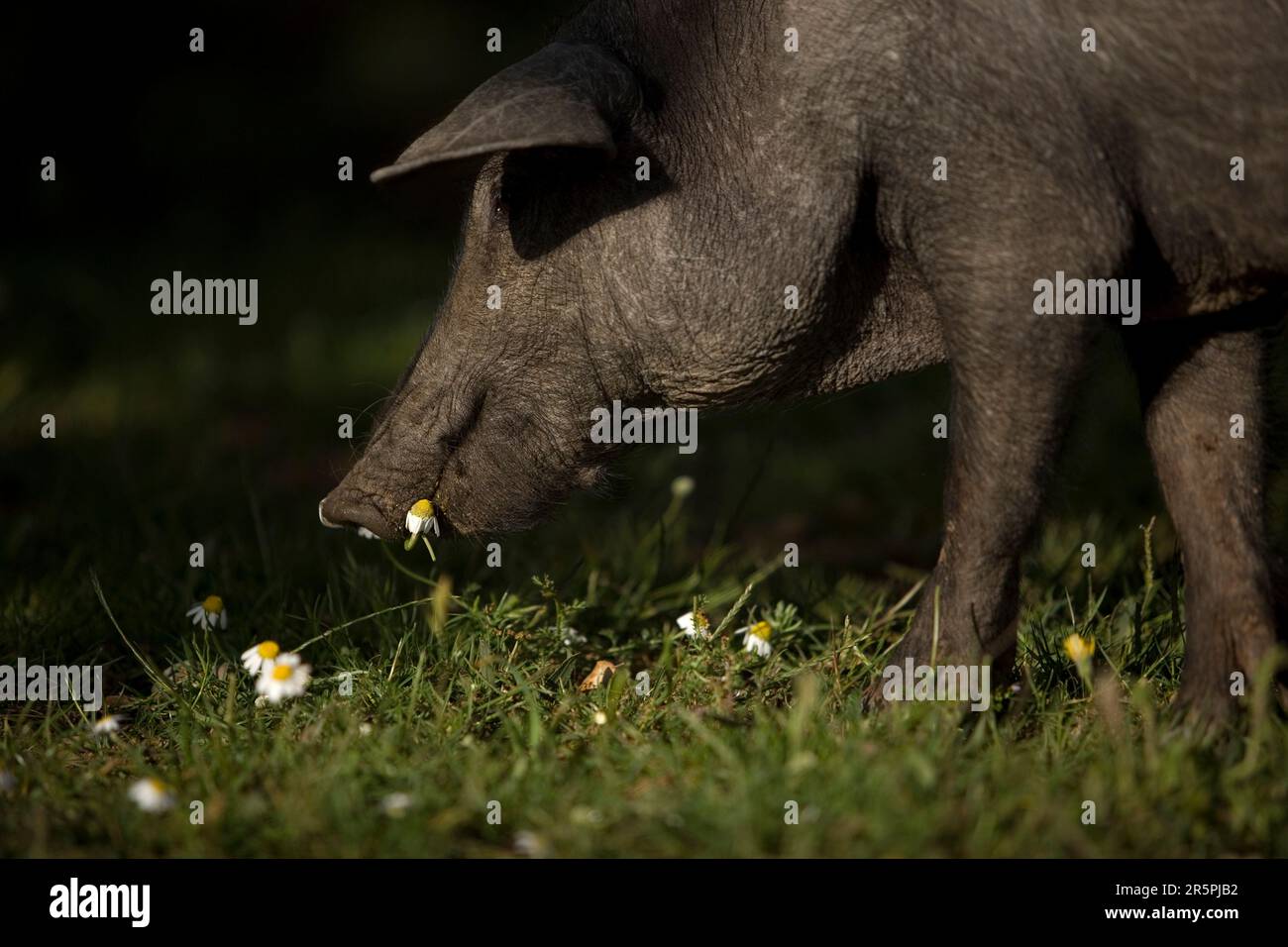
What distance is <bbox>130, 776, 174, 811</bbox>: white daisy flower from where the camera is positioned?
2939mm

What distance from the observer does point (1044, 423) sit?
10.5ft

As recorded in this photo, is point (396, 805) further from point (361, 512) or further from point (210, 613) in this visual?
point (210, 613)

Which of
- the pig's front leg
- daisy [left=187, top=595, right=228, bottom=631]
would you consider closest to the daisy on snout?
daisy [left=187, top=595, right=228, bottom=631]

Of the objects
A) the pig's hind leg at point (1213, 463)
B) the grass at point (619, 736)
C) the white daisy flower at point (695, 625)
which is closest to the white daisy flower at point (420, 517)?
the grass at point (619, 736)

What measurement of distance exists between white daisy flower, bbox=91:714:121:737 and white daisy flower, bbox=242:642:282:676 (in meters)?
0.32

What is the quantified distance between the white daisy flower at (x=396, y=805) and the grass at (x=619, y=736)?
0.01m

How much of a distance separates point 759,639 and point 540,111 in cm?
139

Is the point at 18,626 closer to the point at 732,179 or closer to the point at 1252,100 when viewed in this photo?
the point at 732,179

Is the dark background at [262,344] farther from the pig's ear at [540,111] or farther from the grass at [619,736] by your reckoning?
the grass at [619,736]

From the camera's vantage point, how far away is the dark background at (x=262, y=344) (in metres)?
4.96

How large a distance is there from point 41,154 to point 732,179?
742cm

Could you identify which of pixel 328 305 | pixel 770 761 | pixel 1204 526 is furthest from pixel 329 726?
pixel 328 305

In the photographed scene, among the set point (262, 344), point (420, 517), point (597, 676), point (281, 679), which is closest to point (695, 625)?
point (597, 676)

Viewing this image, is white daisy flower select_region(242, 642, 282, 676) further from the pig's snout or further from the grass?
the pig's snout
